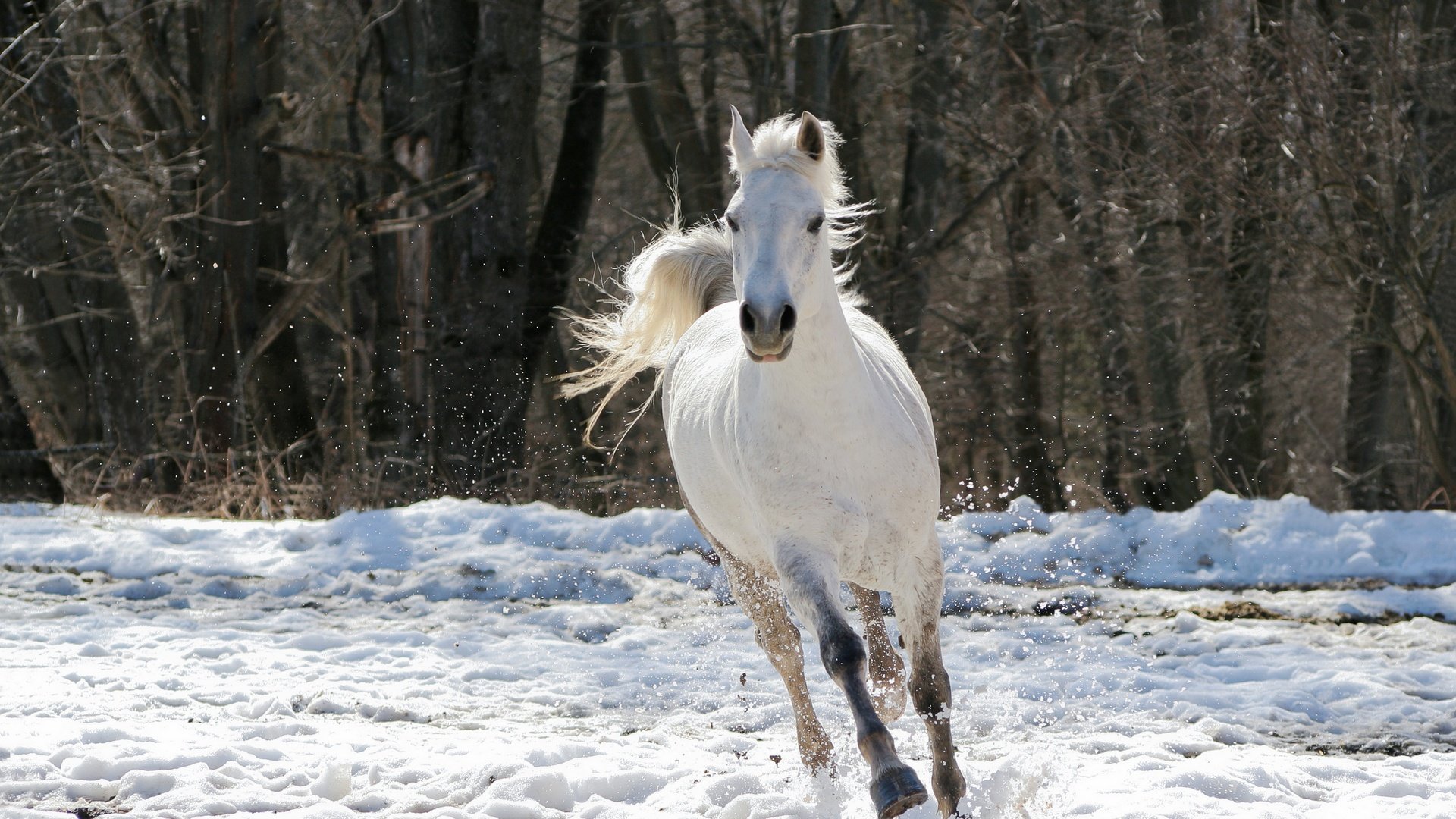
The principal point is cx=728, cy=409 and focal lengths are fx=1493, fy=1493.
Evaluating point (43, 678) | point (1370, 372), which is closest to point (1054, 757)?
point (43, 678)

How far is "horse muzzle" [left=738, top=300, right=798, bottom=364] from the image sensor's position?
12.5ft

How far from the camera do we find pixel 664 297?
6574 millimetres

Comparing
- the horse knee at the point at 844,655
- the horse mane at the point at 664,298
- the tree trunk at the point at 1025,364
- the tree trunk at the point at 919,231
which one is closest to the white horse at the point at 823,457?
the horse knee at the point at 844,655

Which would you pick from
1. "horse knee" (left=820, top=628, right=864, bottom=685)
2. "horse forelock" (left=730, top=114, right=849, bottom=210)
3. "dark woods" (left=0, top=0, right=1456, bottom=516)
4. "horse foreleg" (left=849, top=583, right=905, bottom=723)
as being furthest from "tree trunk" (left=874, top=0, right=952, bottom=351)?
"horse knee" (left=820, top=628, right=864, bottom=685)

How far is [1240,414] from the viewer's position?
535 inches

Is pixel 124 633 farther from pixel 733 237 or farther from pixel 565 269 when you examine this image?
pixel 565 269

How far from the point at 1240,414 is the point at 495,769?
10.5 metres

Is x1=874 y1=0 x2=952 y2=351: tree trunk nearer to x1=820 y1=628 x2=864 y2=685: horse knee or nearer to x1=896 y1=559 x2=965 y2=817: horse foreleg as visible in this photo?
x1=896 y1=559 x2=965 y2=817: horse foreleg

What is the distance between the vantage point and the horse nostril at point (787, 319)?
12.6ft

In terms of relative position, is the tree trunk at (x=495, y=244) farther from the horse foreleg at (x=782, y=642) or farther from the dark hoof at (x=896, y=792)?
the dark hoof at (x=896, y=792)

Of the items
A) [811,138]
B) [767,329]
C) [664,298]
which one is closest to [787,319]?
[767,329]

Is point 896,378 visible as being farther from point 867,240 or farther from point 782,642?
point 867,240

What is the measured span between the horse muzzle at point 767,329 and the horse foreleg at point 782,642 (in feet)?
5.19

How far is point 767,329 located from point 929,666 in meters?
1.36
